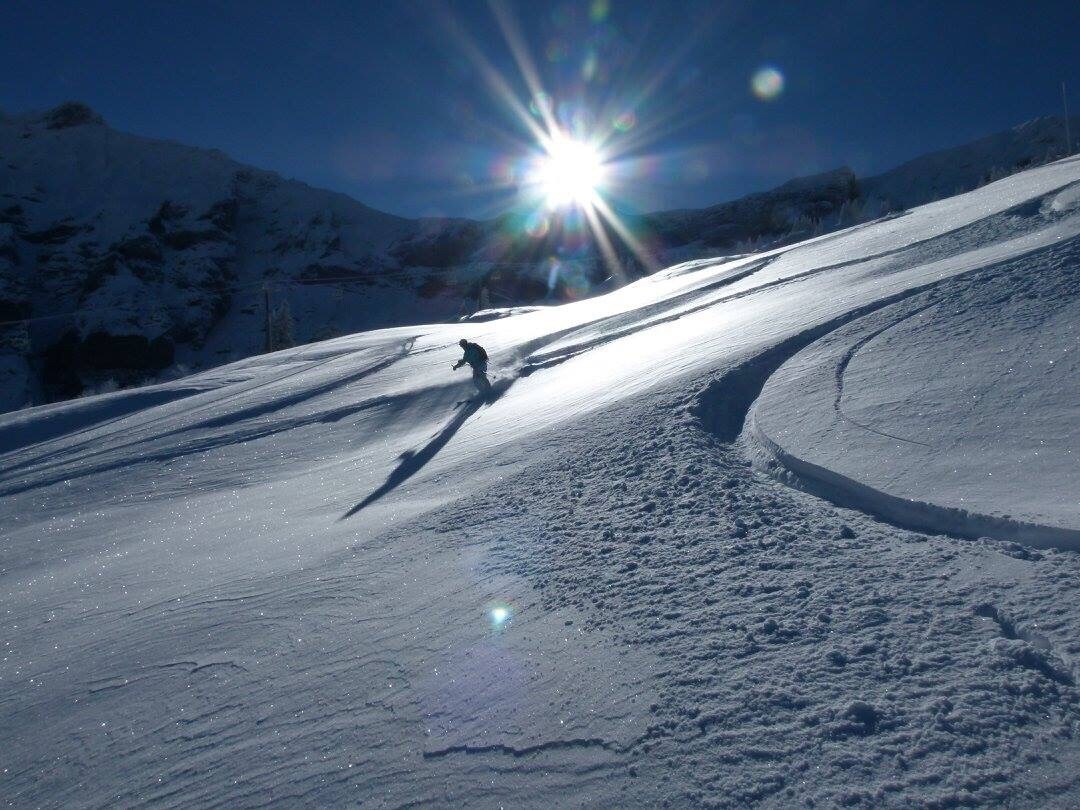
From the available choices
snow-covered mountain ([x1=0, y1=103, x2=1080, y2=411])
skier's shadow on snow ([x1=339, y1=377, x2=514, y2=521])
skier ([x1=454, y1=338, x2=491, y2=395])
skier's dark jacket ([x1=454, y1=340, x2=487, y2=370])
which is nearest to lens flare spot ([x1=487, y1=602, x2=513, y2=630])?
skier's shadow on snow ([x1=339, y1=377, x2=514, y2=521])

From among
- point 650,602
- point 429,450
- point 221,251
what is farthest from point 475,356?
point 221,251

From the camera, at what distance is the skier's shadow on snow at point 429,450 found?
5027 millimetres

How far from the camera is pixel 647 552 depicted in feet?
9.16

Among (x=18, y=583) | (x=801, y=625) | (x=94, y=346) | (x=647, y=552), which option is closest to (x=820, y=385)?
(x=647, y=552)

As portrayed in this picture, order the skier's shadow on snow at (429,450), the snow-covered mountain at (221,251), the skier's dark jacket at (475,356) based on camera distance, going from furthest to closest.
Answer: the snow-covered mountain at (221,251) → the skier's dark jacket at (475,356) → the skier's shadow on snow at (429,450)

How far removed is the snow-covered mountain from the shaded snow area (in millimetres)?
49022

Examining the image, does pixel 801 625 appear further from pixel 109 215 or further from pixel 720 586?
pixel 109 215

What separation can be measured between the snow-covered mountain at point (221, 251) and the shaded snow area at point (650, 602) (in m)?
49.0

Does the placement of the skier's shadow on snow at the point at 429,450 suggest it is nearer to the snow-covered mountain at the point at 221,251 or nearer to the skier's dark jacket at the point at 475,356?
the skier's dark jacket at the point at 475,356

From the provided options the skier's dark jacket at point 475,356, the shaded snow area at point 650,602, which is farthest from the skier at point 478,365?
the shaded snow area at point 650,602

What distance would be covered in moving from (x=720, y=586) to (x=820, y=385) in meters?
1.97

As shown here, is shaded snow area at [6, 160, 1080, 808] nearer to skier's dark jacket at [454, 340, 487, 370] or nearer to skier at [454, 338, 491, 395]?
skier at [454, 338, 491, 395]

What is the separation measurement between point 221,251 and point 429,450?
264 ft

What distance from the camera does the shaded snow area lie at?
5.68 feet
